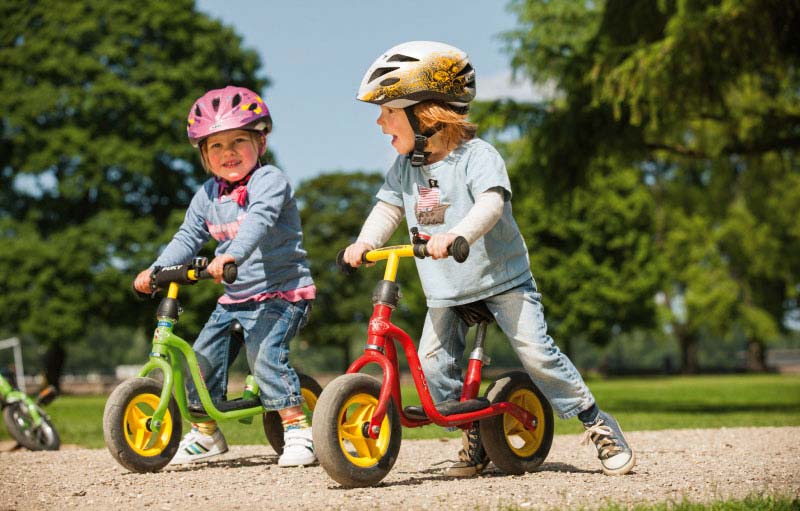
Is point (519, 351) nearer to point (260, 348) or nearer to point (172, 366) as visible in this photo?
point (260, 348)

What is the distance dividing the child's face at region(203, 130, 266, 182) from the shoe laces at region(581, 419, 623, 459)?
2.38 m

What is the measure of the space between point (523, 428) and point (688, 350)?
4184cm

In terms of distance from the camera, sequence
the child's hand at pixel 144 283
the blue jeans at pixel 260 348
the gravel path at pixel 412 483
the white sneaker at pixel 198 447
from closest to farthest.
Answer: the gravel path at pixel 412 483, the child's hand at pixel 144 283, the blue jeans at pixel 260 348, the white sneaker at pixel 198 447

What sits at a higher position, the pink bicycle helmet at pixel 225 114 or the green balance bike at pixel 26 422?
the pink bicycle helmet at pixel 225 114

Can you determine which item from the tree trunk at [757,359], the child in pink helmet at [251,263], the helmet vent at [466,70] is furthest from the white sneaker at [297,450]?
the tree trunk at [757,359]

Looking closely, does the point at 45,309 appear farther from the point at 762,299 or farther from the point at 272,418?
the point at 762,299

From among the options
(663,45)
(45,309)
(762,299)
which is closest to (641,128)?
(663,45)

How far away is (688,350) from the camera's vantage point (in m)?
44.5

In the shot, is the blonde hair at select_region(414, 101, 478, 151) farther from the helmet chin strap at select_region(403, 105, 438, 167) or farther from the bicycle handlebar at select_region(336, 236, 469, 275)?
the bicycle handlebar at select_region(336, 236, 469, 275)

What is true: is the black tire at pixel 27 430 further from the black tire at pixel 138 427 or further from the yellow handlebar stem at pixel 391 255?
the yellow handlebar stem at pixel 391 255

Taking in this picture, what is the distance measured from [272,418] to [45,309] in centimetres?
2173

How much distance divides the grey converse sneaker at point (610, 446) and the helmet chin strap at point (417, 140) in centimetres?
152

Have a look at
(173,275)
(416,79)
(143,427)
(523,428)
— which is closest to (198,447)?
(143,427)

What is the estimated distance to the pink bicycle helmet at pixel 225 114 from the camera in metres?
5.32
